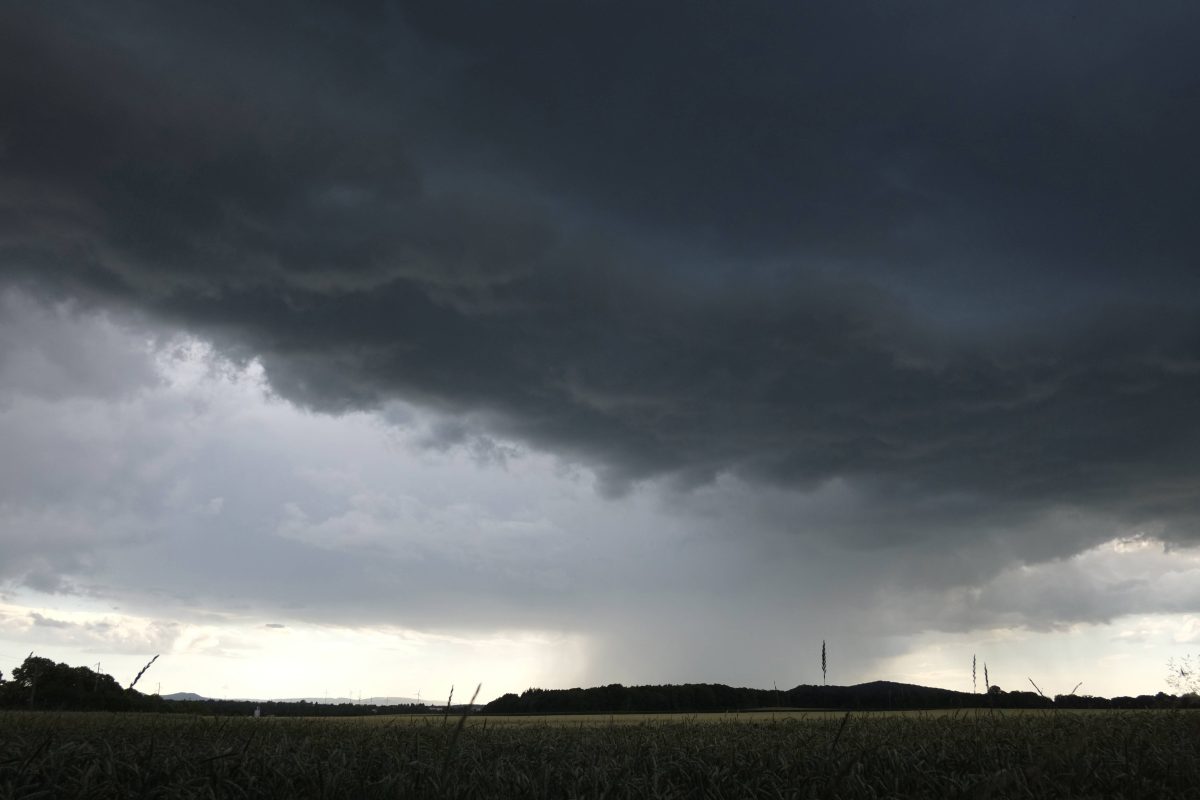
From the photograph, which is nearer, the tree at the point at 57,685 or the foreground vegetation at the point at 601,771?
the foreground vegetation at the point at 601,771

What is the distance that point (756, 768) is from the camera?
8.05m

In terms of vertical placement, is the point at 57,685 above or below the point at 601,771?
below

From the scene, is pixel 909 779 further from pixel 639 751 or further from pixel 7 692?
pixel 7 692

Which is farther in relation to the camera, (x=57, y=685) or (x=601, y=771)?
(x=57, y=685)

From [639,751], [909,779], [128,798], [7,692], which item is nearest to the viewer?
[128,798]

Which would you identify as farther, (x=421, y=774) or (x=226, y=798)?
(x=421, y=774)

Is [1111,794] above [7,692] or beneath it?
above

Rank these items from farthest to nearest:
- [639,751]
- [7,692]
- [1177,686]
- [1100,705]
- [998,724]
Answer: [7,692] → [1100,705] → [1177,686] → [998,724] → [639,751]

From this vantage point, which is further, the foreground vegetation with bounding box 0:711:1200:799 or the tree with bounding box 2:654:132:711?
the tree with bounding box 2:654:132:711

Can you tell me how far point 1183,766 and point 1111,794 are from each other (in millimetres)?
1564

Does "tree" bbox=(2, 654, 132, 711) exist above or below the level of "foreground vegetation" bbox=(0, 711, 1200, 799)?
below

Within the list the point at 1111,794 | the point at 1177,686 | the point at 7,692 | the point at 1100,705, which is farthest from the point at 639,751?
the point at 7,692

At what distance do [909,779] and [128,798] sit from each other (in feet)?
21.9

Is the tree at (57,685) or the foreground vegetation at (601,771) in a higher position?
the foreground vegetation at (601,771)
